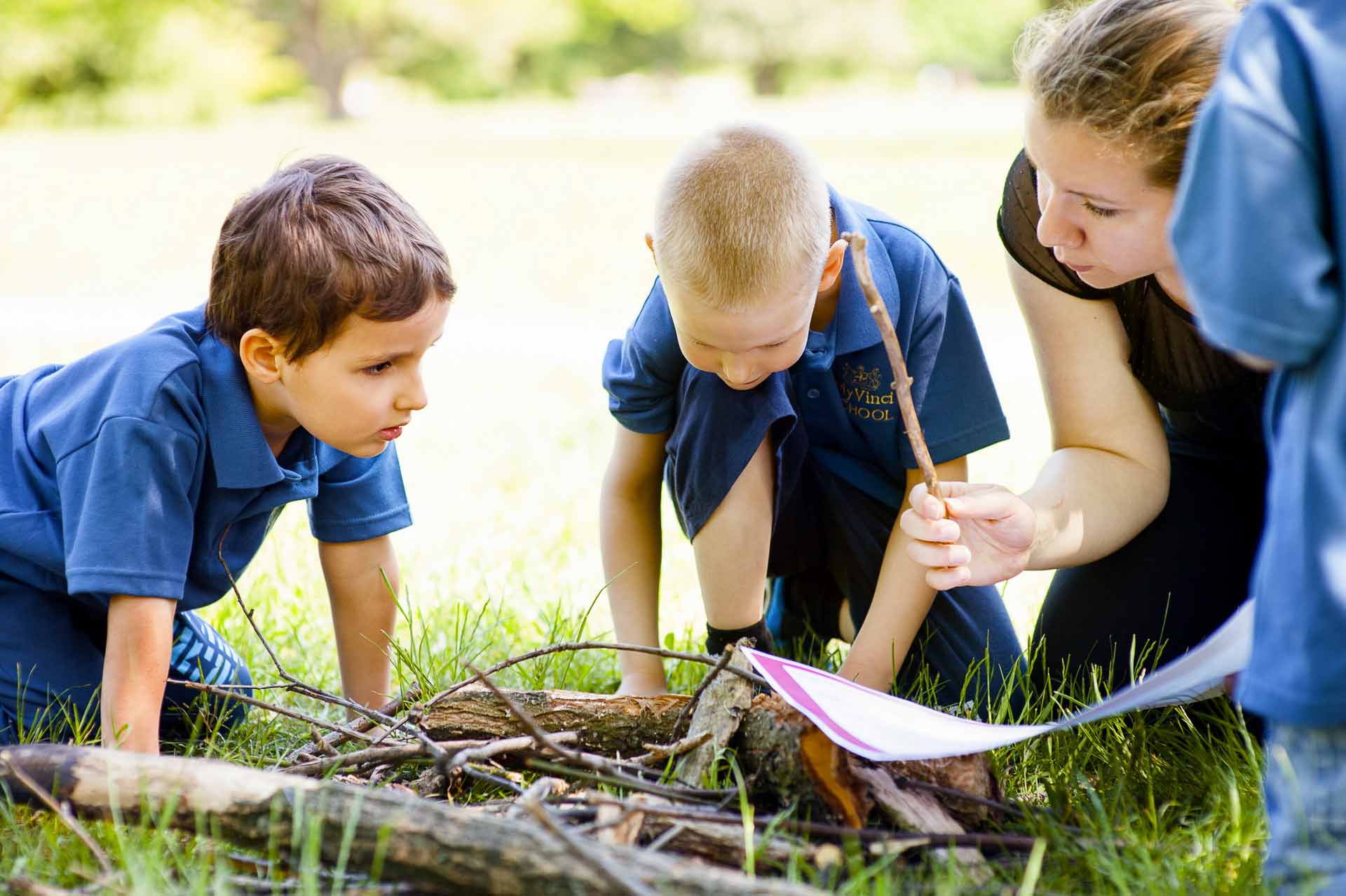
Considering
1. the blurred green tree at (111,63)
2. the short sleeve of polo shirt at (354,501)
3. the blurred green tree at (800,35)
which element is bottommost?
the short sleeve of polo shirt at (354,501)

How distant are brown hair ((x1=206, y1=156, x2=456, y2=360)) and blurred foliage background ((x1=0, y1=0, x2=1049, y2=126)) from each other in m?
19.0

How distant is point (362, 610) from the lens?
9.21 ft

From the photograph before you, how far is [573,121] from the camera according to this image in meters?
21.3

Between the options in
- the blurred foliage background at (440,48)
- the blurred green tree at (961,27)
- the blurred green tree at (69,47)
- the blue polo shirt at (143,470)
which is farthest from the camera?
the blurred green tree at (961,27)

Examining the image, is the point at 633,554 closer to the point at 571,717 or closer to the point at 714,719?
the point at 571,717

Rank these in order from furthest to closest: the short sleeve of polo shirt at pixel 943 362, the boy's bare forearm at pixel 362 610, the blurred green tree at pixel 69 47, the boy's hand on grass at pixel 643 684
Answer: the blurred green tree at pixel 69 47 → the boy's bare forearm at pixel 362 610 → the boy's hand on grass at pixel 643 684 → the short sleeve of polo shirt at pixel 943 362

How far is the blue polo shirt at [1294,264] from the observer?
1384mm

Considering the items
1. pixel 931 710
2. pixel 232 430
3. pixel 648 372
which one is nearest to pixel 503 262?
pixel 648 372

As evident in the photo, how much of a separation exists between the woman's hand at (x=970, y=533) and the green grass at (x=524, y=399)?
29 cm

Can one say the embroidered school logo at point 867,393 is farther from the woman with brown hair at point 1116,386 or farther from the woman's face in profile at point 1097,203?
the woman's face in profile at point 1097,203

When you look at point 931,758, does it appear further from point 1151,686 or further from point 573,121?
point 573,121

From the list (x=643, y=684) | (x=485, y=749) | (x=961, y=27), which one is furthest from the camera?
(x=961, y=27)

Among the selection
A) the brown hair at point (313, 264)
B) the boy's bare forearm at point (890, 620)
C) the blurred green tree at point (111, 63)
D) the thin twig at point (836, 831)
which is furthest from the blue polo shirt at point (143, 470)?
the blurred green tree at point (111, 63)

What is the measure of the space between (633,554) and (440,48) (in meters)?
30.7
